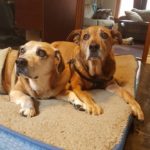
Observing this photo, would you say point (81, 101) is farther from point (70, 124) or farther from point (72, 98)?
point (70, 124)

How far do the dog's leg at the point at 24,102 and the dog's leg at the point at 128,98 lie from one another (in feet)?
2.18

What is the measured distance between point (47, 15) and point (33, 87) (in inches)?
69.4

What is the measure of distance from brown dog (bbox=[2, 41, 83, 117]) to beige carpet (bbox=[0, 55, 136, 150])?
6cm

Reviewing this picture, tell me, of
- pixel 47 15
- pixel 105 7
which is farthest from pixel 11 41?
pixel 105 7

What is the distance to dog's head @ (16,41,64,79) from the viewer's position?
4.65ft

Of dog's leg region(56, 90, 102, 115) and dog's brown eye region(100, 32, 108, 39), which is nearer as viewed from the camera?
dog's leg region(56, 90, 102, 115)

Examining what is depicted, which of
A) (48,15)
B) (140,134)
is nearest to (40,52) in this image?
(140,134)

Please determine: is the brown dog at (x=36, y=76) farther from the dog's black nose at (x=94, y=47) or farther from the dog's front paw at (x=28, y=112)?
the dog's black nose at (x=94, y=47)

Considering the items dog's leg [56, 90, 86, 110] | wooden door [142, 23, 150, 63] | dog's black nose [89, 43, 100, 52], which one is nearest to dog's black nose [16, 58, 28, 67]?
dog's leg [56, 90, 86, 110]

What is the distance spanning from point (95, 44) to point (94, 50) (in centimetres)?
4

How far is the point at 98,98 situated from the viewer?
5.74 feet

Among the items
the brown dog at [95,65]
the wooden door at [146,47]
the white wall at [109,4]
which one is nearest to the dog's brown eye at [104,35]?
the brown dog at [95,65]

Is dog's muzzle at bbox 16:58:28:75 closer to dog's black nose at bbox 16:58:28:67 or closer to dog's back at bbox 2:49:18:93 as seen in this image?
dog's black nose at bbox 16:58:28:67

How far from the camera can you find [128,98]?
1740 mm
